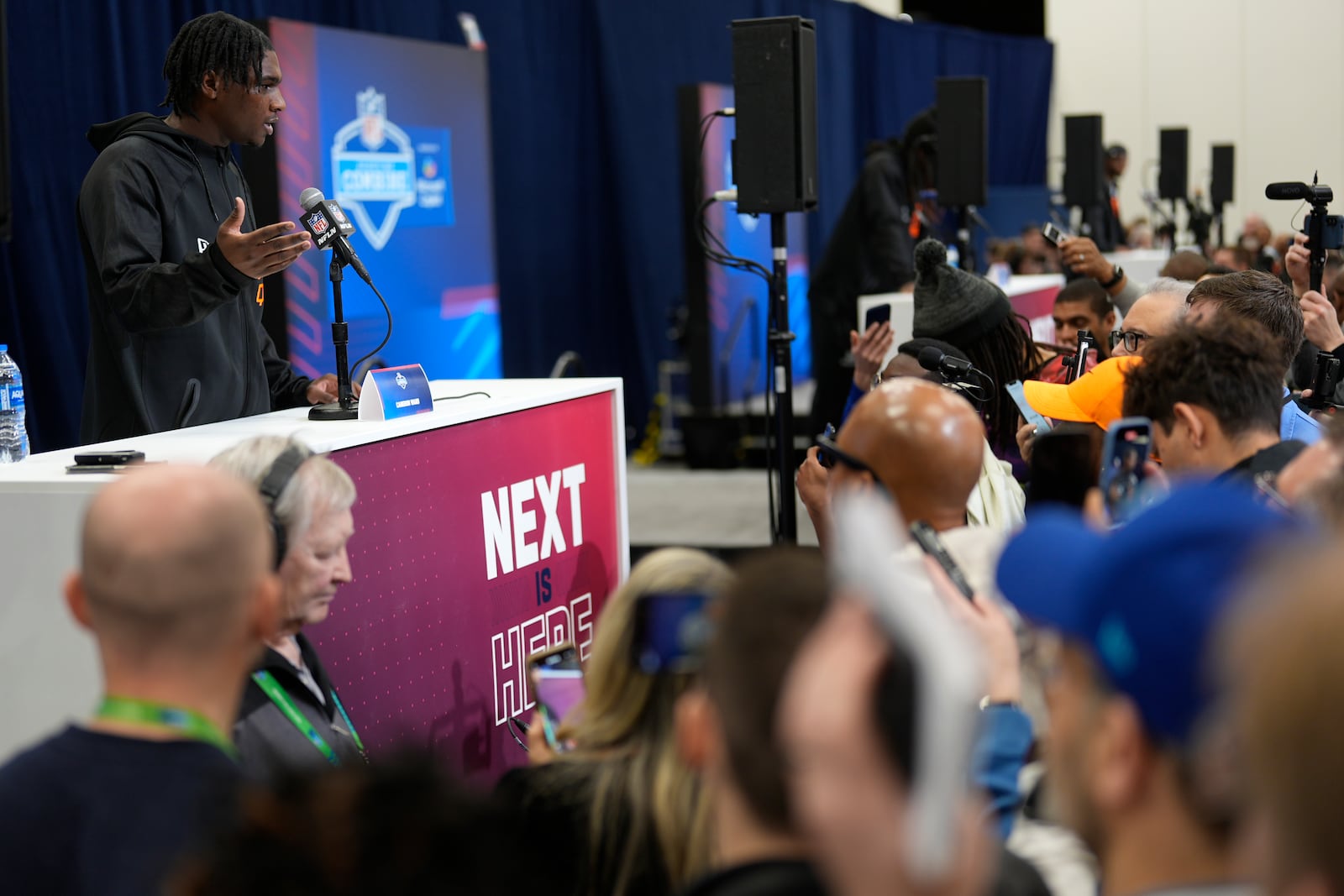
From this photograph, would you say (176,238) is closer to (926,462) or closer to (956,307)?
(926,462)

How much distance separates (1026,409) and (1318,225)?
196 centimetres

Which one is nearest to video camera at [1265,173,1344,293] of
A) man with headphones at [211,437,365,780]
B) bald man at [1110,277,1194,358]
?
bald man at [1110,277,1194,358]

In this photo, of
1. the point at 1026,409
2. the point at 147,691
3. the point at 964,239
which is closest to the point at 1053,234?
the point at 964,239

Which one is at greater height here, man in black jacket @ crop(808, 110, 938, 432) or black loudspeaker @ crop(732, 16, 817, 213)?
black loudspeaker @ crop(732, 16, 817, 213)

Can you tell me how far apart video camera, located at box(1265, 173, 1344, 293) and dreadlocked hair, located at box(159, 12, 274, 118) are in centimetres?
271

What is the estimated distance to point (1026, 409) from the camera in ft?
8.33

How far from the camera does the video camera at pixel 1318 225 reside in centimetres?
394

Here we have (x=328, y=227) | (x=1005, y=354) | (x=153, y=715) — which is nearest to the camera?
(x=153, y=715)

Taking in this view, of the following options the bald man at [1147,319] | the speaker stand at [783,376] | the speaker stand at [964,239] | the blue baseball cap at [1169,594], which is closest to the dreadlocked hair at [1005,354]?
the bald man at [1147,319]

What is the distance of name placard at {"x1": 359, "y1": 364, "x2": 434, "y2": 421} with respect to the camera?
2.52 meters

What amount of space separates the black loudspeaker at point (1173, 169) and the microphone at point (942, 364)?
8.00m

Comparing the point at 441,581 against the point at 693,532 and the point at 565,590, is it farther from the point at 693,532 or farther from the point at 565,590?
the point at 693,532

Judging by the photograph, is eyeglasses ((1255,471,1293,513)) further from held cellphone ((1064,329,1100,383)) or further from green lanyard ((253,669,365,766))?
held cellphone ((1064,329,1100,383))

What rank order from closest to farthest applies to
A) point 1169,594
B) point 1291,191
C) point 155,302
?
point 1169,594, point 155,302, point 1291,191
